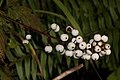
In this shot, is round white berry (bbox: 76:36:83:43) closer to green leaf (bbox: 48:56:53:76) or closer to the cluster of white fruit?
the cluster of white fruit

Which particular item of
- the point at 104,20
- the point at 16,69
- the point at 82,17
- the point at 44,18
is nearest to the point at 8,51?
the point at 16,69

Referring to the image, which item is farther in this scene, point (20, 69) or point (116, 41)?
point (116, 41)

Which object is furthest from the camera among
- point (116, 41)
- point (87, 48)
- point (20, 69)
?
point (116, 41)

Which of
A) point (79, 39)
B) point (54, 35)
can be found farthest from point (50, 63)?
point (79, 39)

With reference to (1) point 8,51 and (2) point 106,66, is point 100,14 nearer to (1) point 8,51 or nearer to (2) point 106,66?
(2) point 106,66

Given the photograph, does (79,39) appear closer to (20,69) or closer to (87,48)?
(87,48)

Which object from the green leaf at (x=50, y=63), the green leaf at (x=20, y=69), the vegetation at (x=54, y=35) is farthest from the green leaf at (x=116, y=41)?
the green leaf at (x=20, y=69)

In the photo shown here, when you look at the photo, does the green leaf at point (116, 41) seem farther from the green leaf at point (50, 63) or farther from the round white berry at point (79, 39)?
the round white berry at point (79, 39)

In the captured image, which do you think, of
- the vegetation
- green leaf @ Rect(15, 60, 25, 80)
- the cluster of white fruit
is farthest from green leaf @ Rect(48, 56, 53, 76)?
the cluster of white fruit

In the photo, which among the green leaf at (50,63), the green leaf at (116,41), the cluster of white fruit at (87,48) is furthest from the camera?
the green leaf at (116,41)
